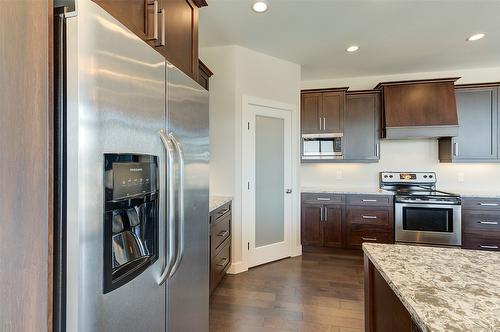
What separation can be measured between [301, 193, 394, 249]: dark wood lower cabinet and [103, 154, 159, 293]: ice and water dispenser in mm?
3148

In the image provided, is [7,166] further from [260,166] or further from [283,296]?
[260,166]

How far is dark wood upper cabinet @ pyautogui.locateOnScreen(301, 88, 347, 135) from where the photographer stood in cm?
393

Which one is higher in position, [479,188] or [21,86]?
[21,86]

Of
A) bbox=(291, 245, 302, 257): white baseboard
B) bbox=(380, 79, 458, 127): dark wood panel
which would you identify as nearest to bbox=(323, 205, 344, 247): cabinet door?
bbox=(291, 245, 302, 257): white baseboard

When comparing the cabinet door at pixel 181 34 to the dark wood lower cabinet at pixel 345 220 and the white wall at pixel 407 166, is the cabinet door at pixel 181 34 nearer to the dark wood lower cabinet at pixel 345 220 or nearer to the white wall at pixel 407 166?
the dark wood lower cabinet at pixel 345 220

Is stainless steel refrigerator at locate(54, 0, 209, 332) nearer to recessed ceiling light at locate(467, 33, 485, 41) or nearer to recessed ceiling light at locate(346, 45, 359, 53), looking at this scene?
recessed ceiling light at locate(346, 45, 359, 53)

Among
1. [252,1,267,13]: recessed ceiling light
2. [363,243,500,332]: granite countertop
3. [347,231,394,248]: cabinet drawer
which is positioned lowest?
[347,231,394,248]: cabinet drawer

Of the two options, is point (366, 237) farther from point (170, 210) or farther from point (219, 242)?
point (170, 210)

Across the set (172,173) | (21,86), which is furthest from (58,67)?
(172,173)

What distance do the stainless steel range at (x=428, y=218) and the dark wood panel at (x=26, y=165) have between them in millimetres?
3818

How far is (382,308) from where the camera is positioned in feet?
3.87

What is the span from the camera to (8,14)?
0.61 m

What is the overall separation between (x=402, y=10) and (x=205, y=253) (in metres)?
2.68

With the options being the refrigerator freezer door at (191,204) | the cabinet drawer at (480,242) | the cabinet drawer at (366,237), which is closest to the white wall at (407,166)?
the cabinet drawer at (480,242)
